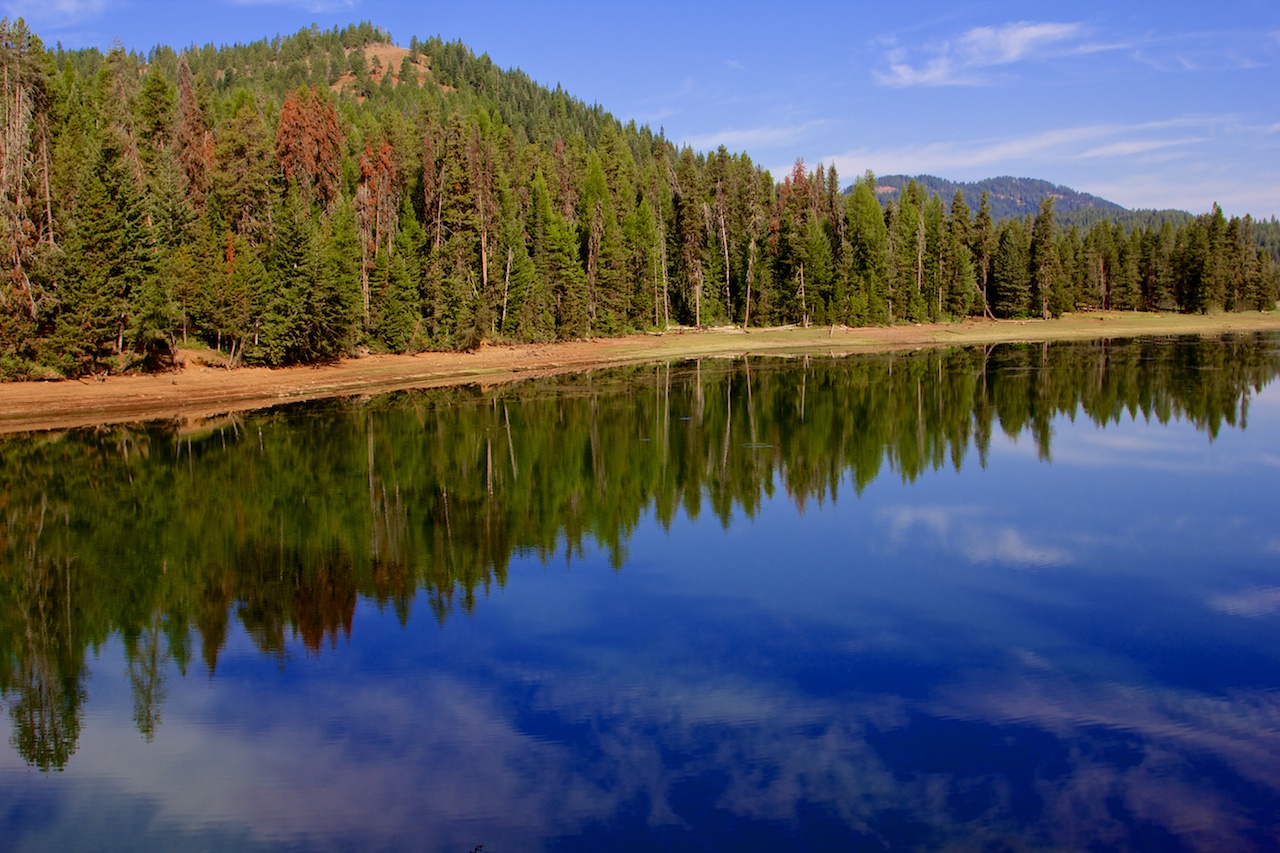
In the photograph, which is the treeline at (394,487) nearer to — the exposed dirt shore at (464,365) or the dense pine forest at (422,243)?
the exposed dirt shore at (464,365)

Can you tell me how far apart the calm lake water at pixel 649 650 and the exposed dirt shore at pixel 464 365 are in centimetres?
1373

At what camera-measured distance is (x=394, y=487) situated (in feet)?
80.1

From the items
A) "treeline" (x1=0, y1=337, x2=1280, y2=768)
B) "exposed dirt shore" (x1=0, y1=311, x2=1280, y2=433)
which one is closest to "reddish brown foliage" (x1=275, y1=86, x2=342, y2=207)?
"exposed dirt shore" (x1=0, y1=311, x2=1280, y2=433)

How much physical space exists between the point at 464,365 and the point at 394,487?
1407 inches

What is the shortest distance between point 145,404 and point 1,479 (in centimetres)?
1535

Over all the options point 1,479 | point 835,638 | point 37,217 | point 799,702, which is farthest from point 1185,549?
point 37,217

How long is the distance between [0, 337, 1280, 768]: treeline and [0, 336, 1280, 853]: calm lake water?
0.13 m

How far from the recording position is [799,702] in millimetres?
11094

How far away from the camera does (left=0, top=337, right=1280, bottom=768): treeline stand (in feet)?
48.0

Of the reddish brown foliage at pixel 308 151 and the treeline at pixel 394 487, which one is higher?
the reddish brown foliage at pixel 308 151

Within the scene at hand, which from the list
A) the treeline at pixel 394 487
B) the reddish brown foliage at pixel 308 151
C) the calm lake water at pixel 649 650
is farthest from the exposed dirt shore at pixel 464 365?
the calm lake water at pixel 649 650

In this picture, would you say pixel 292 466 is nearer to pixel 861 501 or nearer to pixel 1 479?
pixel 1 479

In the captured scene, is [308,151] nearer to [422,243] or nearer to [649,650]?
[422,243]

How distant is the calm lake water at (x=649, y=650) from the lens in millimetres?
8984
